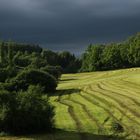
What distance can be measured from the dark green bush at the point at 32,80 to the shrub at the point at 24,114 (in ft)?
95.6

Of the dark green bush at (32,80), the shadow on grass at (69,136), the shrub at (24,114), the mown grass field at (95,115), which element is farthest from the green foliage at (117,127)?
the dark green bush at (32,80)

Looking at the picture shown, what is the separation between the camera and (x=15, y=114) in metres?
38.3

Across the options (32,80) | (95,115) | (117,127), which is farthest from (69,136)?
(32,80)

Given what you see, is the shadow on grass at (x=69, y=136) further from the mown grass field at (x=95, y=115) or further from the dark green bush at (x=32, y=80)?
the dark green bush at (x=32, y=80)

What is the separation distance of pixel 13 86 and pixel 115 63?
312 ft

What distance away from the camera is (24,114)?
3825 cm

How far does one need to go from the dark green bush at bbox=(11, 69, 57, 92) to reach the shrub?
2914 cm

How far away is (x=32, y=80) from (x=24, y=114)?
112ft

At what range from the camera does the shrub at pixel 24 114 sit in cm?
3812

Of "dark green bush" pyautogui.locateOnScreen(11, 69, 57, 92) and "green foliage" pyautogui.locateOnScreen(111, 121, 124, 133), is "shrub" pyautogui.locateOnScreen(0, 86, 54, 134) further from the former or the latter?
"dark green bush" pyautogui.locateOnScreen(11, 69, 57, 92)

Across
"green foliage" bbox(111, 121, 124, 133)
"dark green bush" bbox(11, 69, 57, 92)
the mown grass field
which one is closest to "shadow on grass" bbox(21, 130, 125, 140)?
the mown grass field

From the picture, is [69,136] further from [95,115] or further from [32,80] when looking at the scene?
[32,80]

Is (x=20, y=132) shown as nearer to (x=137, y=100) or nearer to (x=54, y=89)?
(x=137, y=100)

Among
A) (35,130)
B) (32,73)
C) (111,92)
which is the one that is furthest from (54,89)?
(35,130)
